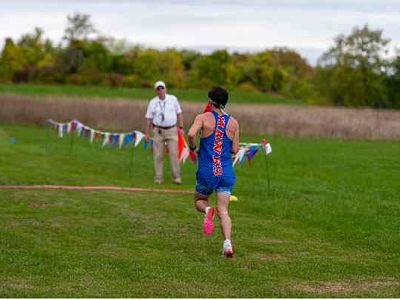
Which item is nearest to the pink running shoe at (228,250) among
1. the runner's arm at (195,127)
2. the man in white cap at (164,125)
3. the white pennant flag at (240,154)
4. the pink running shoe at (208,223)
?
the pink running shoe at (208,223)

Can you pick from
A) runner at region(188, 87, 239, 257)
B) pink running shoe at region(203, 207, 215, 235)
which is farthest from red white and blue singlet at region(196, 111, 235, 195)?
pink running shoe at region(203, 207, 215, 235)

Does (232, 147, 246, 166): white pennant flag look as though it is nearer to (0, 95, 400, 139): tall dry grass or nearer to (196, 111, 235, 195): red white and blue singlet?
(196, 111, 235, 195): red white and blue singlet

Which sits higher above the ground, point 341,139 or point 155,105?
point 155,105

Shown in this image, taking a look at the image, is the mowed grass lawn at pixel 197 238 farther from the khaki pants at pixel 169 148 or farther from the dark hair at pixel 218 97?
the dark hair at pixel 218 97

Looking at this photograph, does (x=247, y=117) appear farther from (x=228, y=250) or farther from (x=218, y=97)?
(x=228, y=250)

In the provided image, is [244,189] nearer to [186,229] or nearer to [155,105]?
[155,105]

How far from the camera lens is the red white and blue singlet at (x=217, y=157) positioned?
8.92m

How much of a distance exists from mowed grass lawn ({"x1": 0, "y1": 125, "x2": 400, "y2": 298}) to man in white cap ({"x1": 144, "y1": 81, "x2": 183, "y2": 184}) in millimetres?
340

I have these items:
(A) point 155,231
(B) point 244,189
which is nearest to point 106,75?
(B) point 244,189

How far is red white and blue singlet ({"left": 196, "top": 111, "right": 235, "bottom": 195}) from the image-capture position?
8.92 meters

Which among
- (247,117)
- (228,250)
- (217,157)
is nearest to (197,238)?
(228,250)

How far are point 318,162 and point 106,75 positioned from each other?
167ft

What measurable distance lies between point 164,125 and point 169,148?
17.5 inches

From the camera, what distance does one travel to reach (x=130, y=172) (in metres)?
18.1
